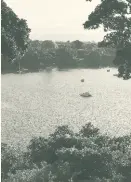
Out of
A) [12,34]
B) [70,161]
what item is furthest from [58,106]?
[12,34]

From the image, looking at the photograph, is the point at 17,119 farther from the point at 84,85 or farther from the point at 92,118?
the point at 84,85

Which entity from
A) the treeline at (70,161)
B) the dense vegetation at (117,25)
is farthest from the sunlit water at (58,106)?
the dense vegetation at (117,25)

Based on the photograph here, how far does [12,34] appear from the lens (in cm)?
2544

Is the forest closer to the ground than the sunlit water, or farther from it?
farther from it

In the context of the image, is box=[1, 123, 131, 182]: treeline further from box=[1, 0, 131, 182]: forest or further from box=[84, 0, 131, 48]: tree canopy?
box=[84, 0, 131, 48]: tree canopy

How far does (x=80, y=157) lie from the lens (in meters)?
28.5

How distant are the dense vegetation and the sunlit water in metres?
24.1

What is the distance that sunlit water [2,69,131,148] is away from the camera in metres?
62.4

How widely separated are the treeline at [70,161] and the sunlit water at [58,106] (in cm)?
1906

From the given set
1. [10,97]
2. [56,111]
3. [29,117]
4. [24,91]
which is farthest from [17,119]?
[24,91]

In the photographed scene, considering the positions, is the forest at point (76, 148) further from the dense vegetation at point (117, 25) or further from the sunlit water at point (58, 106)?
the sunlit water at point (58, 106)

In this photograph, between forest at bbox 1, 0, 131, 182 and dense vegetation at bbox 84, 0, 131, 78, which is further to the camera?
dense vegetation at bbox 84, 0, 131, 78

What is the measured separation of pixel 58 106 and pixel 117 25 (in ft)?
184

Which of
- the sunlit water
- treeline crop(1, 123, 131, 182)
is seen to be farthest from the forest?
the sunlit water
